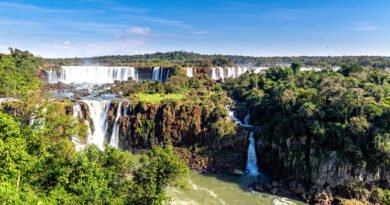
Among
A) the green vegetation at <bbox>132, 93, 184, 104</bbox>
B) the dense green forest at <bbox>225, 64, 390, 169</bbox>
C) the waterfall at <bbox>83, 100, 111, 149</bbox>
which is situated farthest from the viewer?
the green vegetation at <bbox>132, 93, 184, 104</bbox>

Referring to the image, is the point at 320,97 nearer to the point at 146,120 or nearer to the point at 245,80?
the point at 146,120

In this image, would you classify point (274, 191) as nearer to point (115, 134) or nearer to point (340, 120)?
point (340, 120)

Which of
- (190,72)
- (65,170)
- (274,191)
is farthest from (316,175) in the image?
(190,72)

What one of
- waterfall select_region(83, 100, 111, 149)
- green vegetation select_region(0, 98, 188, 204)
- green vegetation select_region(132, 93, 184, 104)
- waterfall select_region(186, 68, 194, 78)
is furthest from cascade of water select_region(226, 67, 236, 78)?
green vegetation select_region(0, 98, 188, 204)

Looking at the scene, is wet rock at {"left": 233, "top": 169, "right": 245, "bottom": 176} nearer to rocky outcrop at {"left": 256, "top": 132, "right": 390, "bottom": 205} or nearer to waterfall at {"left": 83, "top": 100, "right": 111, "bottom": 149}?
rocky outcrop at {"left": 256, "top": 132, "right": 390, "bottom": 205}

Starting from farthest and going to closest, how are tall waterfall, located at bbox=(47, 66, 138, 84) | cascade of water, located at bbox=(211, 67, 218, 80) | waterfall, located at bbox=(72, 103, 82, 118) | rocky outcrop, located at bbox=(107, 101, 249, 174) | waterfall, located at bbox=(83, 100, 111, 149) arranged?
cascade of water, located at bbox=(211, 67, 218, 80)
tall waterfall, located at bbox=(47, 66, 138, 84)
waterfall, located at bbox=(83, 100, 111, 149)
waterfall, located at bbox=(72, 103, 82, 118)
rocky outcrop, located at bbox=(107, 101, 249, 174)

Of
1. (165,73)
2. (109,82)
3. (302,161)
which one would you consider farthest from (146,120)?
(109,82)
